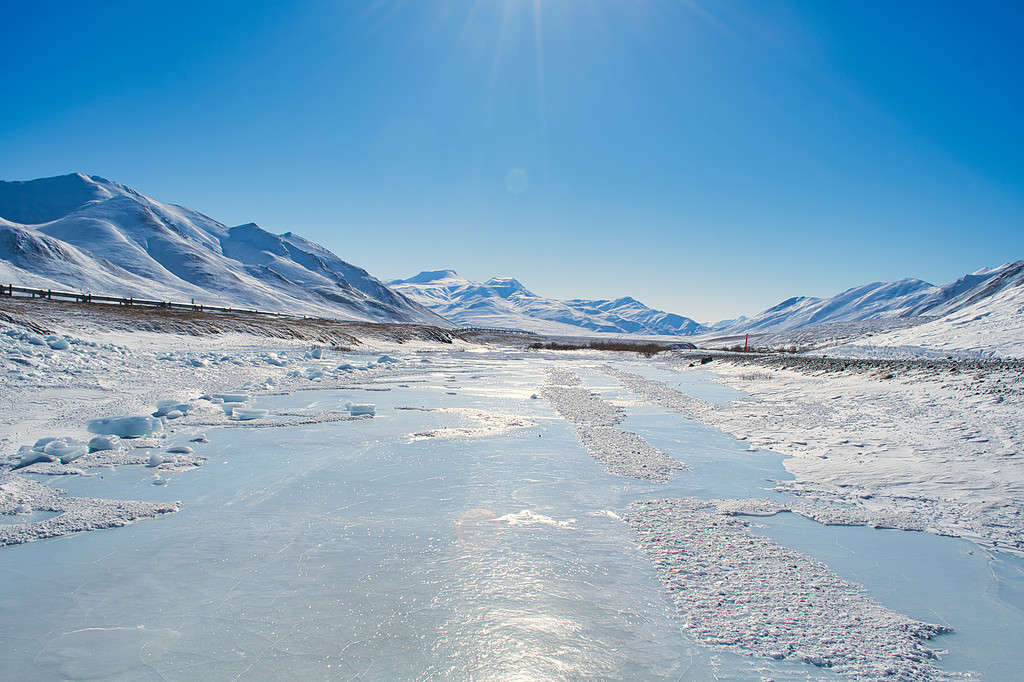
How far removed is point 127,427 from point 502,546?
8511mm

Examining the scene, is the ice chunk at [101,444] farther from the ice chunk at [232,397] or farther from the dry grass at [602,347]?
the dry grass at [602,347]

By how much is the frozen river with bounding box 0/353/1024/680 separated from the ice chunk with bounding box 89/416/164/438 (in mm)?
2298

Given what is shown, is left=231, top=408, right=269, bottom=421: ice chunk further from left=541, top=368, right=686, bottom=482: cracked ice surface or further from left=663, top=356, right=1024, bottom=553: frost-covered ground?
left=663, top=356, right=1024, bottom=553: frost-covered ground

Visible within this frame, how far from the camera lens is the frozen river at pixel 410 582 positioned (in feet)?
12.6

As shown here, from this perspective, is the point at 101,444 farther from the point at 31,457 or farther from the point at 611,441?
the point at 611,441

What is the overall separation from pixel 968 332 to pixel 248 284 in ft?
670

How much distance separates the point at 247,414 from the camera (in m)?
13.0

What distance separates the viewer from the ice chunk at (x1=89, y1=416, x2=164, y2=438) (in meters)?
10.2

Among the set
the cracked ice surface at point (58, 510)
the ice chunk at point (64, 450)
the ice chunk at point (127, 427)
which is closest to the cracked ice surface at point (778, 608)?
the cracked ice surface at point (58, 510)

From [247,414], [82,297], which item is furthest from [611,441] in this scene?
[82,297]

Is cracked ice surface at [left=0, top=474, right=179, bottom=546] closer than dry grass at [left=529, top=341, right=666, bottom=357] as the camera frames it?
Yes

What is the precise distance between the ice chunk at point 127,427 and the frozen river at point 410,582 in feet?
7.54

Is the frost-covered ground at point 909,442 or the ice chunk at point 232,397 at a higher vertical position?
the frost-covered ground at point 909,442

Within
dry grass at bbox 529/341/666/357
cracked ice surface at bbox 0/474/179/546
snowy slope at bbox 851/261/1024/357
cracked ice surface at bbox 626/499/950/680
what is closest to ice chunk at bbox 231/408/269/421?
cracked ice surface at bbox 0/474/179/546
